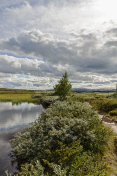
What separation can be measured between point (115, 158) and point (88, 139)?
252cm

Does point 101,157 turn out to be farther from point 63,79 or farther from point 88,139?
point 63,79

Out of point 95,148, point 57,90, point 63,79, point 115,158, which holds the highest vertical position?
point 63,79

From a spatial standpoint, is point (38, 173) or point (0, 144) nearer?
point (38, 173)

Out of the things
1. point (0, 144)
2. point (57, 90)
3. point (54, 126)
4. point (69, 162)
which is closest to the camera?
point (69, 162)

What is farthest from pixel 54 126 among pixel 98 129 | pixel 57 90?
pixel 57 90

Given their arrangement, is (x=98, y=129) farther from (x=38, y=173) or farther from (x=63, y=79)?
(x=63, y=79)

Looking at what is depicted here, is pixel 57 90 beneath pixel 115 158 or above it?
above

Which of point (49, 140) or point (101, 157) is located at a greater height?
point (49, 140)

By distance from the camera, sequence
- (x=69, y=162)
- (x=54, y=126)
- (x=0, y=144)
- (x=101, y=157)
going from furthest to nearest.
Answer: (x=0, y=144), (x=54, y=126), (x=101, y=157), (x=69, y=162)

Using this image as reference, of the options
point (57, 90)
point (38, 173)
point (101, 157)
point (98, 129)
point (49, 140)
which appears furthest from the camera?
point (57, 90)

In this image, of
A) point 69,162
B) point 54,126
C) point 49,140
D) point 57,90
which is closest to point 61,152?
point 69,162

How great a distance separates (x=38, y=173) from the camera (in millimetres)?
5863

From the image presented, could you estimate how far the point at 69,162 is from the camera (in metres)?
7.27

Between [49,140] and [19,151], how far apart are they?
2.69m
